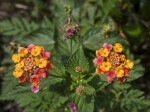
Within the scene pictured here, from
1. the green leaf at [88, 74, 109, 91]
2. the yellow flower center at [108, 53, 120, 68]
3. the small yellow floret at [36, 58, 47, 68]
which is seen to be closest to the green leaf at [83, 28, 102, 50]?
the green leaf at [88, 74, 109, 91]

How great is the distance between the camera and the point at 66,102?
9.04 feet

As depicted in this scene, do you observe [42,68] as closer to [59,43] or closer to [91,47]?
[59,43]

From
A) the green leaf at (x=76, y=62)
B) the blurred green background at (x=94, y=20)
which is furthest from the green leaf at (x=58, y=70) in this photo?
the blurred green background at (x=94, y=20)

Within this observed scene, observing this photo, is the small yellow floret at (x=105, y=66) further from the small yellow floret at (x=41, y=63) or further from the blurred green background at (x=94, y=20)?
the blurred green background at (x=94, y=20)

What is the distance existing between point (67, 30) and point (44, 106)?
1360mm

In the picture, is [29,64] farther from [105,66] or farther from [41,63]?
[105,66]

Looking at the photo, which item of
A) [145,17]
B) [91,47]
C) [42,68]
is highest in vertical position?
[145,17]

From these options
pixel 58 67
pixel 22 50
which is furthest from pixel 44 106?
pixel 22 50

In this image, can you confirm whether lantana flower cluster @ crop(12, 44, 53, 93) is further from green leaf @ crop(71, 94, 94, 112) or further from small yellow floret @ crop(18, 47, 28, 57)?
green leaf @ crop(71, 94, 94, 112)

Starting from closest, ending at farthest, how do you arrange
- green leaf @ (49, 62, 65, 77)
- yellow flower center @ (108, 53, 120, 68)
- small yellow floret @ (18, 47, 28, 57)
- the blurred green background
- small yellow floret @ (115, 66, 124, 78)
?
small yellow floret @ (115, 66, 124, 78), yellow flower center @ (108, 53, 120, 68), small yellow floret @ (18, 47, 28, 57), green leaf @ (49, 62, 65, 77), the blurred green background

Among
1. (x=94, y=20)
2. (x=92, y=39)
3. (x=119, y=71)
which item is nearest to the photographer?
(x=119, y=71)

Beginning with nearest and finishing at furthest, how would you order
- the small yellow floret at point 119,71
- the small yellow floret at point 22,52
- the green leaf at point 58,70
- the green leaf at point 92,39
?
the small yellow floret at point 119,71 < the small yellow floret at point 22,52 < the green leaf at point 58,70 < the green leaf at point 92,39

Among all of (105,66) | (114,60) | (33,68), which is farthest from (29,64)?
(114,60)

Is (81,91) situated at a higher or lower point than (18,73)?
lower
